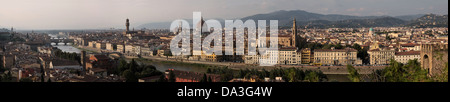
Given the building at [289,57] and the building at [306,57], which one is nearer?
the building at [289,57]

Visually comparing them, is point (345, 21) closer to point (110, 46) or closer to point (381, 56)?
point (110, 46)

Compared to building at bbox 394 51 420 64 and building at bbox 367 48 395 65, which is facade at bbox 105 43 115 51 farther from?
building at bbox 394 51 420 64

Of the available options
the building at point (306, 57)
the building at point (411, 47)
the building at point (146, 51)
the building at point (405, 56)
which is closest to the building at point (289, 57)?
the building at point (306, 57)

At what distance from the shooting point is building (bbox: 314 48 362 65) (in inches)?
499

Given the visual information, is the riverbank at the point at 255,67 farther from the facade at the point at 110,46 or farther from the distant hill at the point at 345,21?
the distant hill at the point at 345,21

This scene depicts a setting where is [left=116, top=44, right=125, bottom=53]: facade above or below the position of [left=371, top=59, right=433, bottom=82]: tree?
above

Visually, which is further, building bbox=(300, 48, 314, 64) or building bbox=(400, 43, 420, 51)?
building bbox=(400, 43, 420, 51)

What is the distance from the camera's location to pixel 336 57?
12.7 meters

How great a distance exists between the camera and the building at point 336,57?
1267cm

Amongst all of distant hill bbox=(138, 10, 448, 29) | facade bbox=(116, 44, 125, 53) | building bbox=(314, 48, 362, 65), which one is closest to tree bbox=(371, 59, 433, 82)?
building bbox=(314, 48, 362, 65)

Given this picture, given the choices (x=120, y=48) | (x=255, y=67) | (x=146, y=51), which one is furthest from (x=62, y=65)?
(x=120, y=48)

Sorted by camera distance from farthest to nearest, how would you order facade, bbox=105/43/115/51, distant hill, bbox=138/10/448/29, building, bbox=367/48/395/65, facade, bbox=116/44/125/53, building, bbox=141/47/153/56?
distant hill, bbox=138/10/448/29
facade, bbox=105/43/115/51
facade, bbox=116/44/125/53
building, bbox=141/47/153/56
building, bbox=367/48/395/65

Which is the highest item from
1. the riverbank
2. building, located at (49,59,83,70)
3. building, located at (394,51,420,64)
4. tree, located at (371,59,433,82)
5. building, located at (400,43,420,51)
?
building, located at (400,43,420,51)
